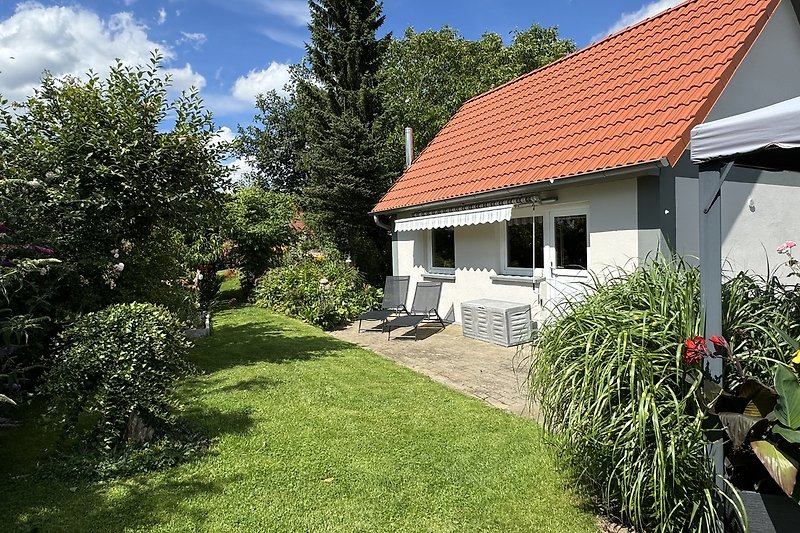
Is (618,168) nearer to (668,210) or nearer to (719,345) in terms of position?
(668,210)

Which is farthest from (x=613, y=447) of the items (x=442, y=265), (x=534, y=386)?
(x=442, y=265)

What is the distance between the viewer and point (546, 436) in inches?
181

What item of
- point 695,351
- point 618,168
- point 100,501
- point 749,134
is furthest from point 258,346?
point 749,134

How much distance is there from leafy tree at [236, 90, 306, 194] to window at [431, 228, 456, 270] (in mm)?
32889

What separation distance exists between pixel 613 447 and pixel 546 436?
3.47ft

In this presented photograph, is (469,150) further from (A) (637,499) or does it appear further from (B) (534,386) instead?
(A) (637,499)

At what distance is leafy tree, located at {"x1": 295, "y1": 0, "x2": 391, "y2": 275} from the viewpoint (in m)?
20.9

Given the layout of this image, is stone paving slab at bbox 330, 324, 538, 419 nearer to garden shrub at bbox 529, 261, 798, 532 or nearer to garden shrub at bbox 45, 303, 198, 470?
garden shrub at bbox 529, 261, 798, 532

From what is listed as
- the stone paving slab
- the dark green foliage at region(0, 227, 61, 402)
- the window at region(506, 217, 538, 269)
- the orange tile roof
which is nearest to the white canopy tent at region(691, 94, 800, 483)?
the stone paving slab

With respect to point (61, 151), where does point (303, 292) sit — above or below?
below

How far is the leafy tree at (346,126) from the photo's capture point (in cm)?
2088

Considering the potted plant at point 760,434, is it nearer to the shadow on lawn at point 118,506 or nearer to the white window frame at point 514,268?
the shadow on lawn at point 118,506

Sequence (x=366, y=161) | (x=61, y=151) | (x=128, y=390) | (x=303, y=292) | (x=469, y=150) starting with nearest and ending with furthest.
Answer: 1. (x=128, y=390)
2. (x=61, y=151)
3. (x=469, y=150)
4. (x=303, y=292)
5. (x=366, y=161)

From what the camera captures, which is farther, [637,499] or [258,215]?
[258,215]
